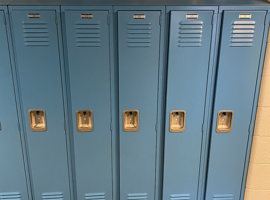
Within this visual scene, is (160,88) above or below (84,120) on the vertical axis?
above

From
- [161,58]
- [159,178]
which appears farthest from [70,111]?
[159,178]

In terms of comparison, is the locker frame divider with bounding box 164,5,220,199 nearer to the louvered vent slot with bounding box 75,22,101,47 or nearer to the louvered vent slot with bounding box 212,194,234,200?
the louvered vent slot with bounding box 212,194,234,200

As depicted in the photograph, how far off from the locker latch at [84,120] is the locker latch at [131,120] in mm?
315

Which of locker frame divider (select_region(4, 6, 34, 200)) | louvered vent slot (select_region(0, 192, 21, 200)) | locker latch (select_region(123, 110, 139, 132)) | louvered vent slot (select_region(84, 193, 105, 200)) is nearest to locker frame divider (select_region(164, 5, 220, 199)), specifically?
locker latch (select_region(123, 110, 139, 132))

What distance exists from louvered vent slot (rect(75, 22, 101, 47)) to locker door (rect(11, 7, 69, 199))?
0.19m

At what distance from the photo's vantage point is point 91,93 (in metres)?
1.83

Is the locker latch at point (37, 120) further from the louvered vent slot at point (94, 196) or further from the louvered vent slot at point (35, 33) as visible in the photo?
the louvered vent slot at point (94, 196)

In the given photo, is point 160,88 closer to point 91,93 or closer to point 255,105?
point 91,93

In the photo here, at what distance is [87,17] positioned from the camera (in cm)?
168

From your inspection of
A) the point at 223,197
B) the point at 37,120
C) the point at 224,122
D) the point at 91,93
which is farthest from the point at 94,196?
the point at 224,122

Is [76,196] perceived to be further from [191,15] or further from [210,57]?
[191,15]

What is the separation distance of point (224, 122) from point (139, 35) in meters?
1.15

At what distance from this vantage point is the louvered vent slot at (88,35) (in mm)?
1689

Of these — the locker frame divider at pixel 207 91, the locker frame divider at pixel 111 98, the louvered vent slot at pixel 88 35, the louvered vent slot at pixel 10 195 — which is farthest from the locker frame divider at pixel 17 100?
the locker frame divider at pixel 207 91
